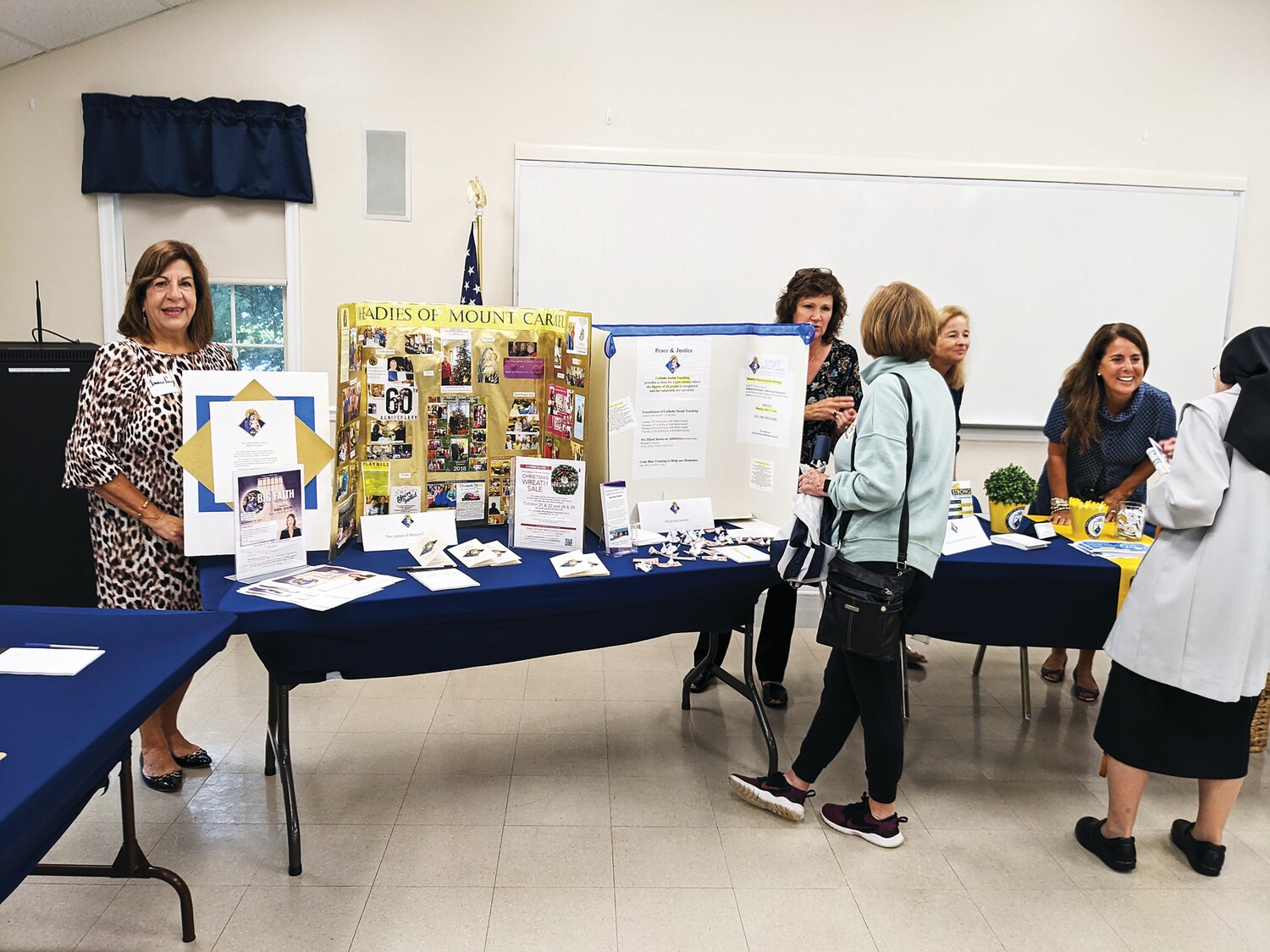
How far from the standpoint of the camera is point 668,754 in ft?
8.90

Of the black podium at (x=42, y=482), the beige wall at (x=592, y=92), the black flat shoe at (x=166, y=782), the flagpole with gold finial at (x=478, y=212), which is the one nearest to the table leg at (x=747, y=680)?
the black flat shoe at (x=166, y=782)

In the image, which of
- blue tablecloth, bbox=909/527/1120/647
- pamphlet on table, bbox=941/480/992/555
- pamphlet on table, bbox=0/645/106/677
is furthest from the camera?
pamphlet on table, bbox=941/480/992/555

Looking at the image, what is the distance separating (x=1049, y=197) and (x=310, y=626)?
4.10 m

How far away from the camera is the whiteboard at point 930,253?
4113 mm

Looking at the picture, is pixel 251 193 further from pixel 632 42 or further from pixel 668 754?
pixel 668 754

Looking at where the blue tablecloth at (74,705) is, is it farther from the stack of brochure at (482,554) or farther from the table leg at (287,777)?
the stack of brochure at (482,554)

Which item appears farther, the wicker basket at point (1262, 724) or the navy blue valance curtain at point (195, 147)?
the navy blue valance curtain at point (195, 147)

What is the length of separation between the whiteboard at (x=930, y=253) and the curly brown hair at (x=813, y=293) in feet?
4.52

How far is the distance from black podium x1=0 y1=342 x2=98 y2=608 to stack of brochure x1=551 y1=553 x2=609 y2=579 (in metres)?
2.40

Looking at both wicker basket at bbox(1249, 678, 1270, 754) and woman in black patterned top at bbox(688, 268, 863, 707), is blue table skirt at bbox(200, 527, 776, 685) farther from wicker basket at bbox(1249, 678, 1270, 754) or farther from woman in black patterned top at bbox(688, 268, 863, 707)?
wicker basket at bbox(1249, 678, 1270, 754)

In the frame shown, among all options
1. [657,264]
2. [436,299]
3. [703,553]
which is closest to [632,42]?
[657,264]

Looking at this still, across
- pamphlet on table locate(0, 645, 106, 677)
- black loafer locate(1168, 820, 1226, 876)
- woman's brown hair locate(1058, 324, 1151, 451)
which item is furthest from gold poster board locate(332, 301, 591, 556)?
black loafer locate(1168, 820, 1226, 876)

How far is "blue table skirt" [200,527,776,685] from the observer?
190 cm

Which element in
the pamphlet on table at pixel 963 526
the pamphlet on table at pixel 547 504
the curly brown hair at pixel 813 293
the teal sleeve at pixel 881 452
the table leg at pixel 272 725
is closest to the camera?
the teal sleeve at pixel 881 452
